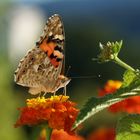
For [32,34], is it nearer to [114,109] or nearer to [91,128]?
[91,128]

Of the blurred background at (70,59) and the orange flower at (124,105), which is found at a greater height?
the orange flower at (124,105)

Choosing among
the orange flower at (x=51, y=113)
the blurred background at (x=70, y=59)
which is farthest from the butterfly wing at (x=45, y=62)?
the blurred background at (x=70, y=59)

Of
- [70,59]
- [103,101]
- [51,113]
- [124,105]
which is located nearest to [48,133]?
[51,113]

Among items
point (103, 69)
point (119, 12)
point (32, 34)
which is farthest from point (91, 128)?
point (119, 12)

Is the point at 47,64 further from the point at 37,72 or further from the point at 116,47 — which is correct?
the point at 116,47

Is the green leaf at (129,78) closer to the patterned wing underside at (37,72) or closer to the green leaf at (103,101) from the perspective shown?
the green leaf at (103,101)

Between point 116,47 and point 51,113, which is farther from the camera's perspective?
point 51,113

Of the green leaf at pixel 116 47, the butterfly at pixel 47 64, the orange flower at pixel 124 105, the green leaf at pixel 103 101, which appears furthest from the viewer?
the orange flower at pixel 124 105

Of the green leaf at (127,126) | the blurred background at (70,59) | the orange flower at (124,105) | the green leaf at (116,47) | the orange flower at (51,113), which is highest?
the green leaf at (116,47)
